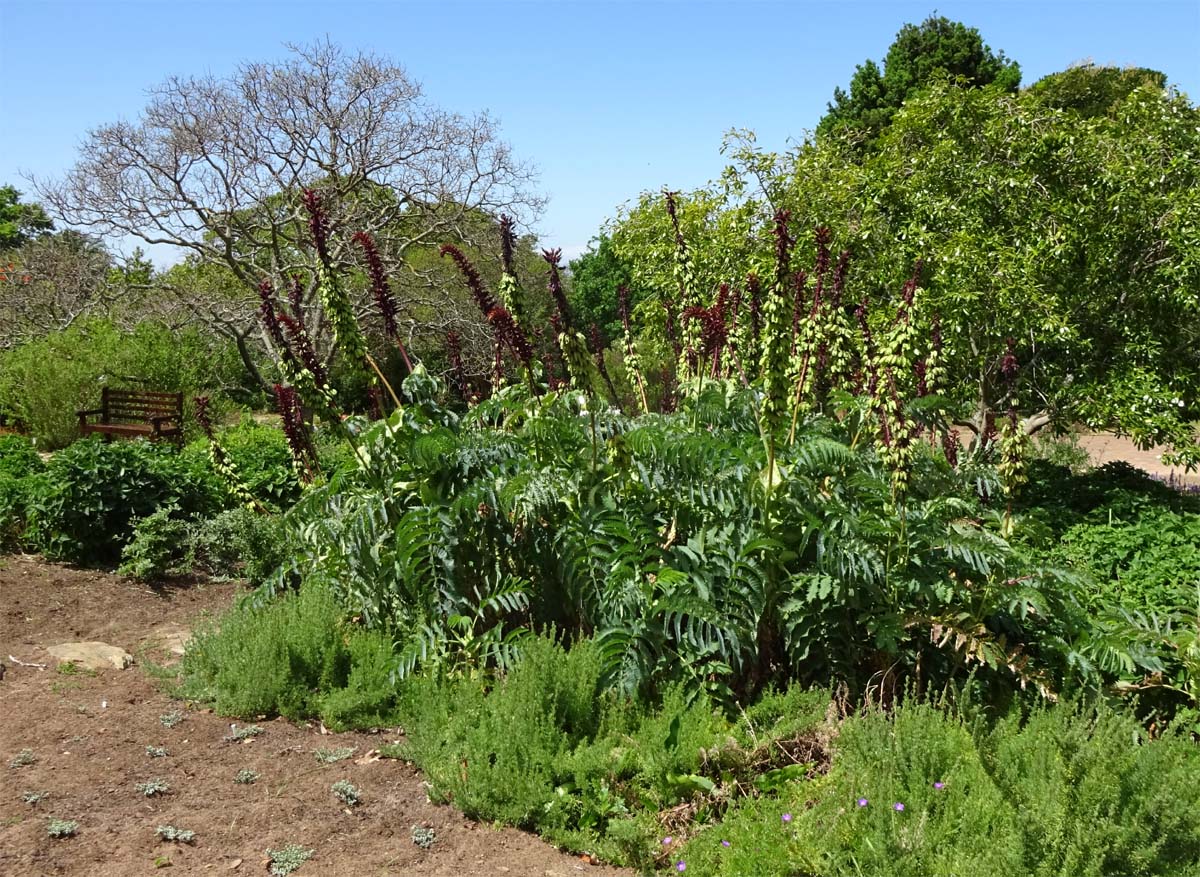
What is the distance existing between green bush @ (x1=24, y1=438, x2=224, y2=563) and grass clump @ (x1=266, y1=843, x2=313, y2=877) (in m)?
4.51

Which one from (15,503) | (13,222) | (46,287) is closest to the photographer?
(15,503)

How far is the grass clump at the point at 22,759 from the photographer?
3.98m

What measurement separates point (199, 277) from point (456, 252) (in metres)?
20.0

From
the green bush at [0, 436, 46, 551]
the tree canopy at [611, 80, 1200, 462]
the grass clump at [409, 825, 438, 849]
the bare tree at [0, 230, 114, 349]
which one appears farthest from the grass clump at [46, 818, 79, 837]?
the bare tree at [0, 230, 114, 349]

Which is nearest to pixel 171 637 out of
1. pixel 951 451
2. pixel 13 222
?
pixel 951 451

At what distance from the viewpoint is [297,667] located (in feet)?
15.5

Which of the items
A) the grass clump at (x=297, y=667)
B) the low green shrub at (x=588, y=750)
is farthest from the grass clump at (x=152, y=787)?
the low green shrub at (x=588, y=750)

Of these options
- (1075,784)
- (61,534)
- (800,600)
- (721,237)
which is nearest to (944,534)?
(800,600)

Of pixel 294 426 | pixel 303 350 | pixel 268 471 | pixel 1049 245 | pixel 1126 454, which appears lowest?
pixel 268 471

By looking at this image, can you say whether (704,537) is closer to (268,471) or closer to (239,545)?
(239,545)

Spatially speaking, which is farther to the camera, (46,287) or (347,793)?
(46,287)

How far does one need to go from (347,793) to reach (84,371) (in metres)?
13.8

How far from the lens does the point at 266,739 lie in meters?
4.37

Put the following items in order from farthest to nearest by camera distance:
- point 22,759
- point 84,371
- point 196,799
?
point 84,371
point 22,759
point 196,799
